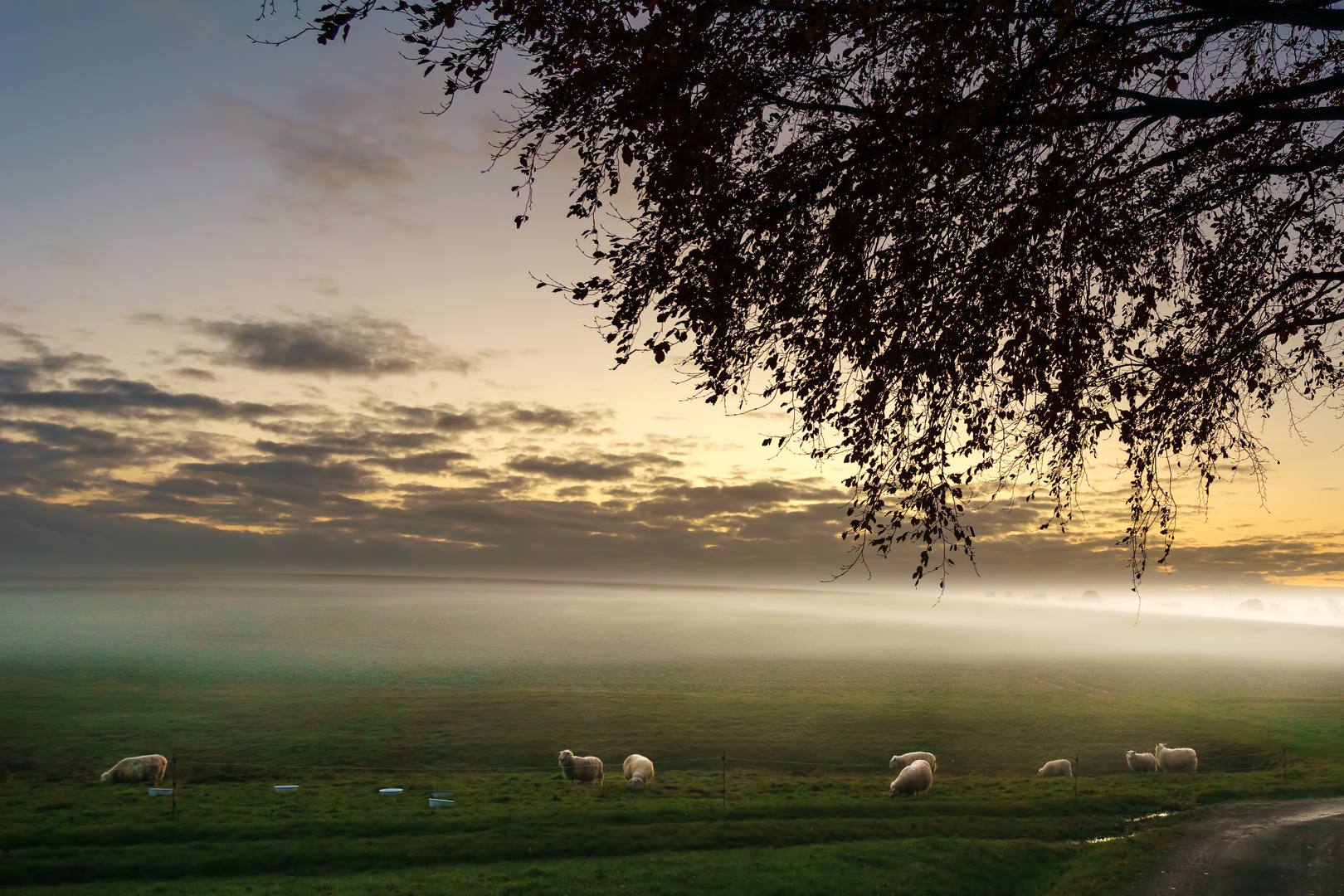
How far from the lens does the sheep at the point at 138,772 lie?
107ft

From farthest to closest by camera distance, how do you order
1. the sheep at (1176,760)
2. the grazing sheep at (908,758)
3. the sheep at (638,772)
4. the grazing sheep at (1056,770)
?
the sheep at (1176,760)
the grazing sheep at (1056,770)
the grazing sheep at (908,758)
the sheep at (638,772)

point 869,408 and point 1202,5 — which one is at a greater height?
point 1202,5

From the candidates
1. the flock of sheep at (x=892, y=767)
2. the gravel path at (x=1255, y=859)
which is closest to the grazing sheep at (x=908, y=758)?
the flock of sheep at (x=892, y=767)

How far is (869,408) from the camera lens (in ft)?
33.0

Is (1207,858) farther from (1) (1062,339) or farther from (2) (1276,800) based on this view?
(1) (1062,339)

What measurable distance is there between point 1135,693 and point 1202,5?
268ft

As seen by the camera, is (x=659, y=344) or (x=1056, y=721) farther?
(x=1056, y=721)

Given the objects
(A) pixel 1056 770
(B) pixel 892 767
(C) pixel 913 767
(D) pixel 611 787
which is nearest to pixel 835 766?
(B) pixel 892 767

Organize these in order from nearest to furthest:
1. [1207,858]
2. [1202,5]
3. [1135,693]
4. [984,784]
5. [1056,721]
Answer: [1202,5], [1207,858], [984,784], [1056,721], [1135,693]

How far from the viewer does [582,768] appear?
3372 cm

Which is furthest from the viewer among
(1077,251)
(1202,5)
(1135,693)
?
(1135,693)

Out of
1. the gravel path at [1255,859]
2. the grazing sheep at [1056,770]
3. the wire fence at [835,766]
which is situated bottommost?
the wire fence at [835,766]

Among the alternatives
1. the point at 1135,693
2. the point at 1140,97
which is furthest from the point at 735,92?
the point at 1135,693

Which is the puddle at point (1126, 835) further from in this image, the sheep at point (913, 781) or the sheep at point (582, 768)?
the sheep at point (582, 768)
